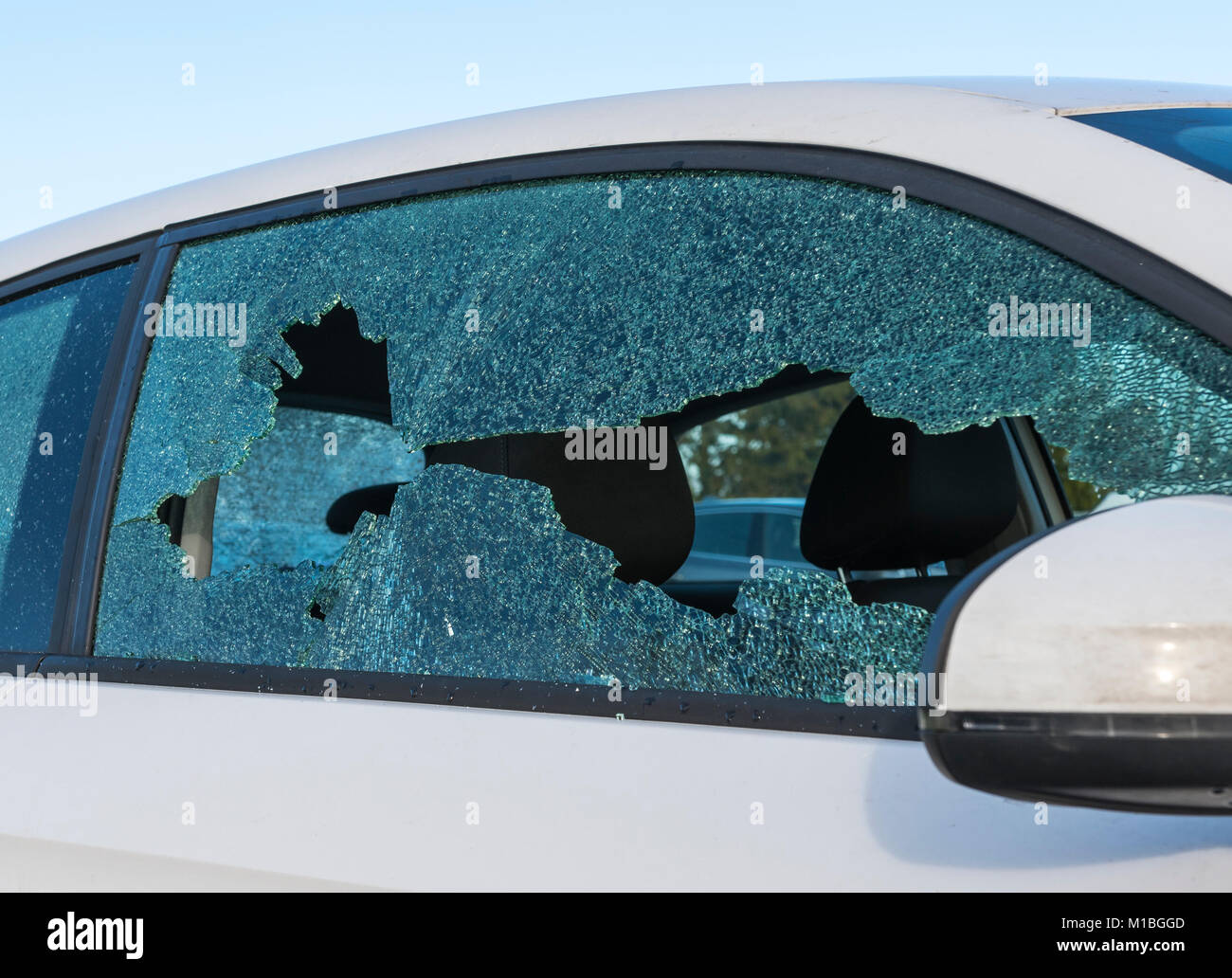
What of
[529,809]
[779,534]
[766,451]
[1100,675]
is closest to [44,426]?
[529,809]

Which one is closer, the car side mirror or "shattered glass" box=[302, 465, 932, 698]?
the car side mirror

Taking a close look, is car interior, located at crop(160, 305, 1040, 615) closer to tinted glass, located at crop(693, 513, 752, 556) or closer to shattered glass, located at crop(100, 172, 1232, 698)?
shattered glass, located at crop(100, 172, 1232, 698)

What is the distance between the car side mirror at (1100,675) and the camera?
84 centimetres

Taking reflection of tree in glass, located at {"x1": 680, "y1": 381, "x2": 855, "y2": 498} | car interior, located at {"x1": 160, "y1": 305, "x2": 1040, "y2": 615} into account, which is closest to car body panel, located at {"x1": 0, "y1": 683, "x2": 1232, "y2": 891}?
car interior, located at {"x1": 160, "y1": 305, "x2": 1040, "y2": 615}

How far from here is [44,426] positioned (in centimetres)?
194

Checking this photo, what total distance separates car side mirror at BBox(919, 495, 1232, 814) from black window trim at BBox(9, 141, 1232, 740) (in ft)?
0.90

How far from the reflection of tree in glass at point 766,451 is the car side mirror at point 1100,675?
20261 millimetres

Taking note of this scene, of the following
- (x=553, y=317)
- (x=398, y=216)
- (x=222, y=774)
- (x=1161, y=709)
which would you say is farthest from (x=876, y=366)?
(x=222, y=774)

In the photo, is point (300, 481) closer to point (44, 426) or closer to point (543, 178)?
point (44, 426)

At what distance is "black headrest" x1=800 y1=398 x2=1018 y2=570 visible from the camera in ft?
6.40

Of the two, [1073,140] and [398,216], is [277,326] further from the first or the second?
[1073,140]

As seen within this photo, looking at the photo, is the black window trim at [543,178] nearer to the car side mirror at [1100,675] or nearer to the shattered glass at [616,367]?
the shattered glass at [616,367]

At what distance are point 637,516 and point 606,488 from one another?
0.20ft

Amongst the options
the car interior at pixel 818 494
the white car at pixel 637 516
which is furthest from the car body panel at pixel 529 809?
the car interior at pixel 818 494
